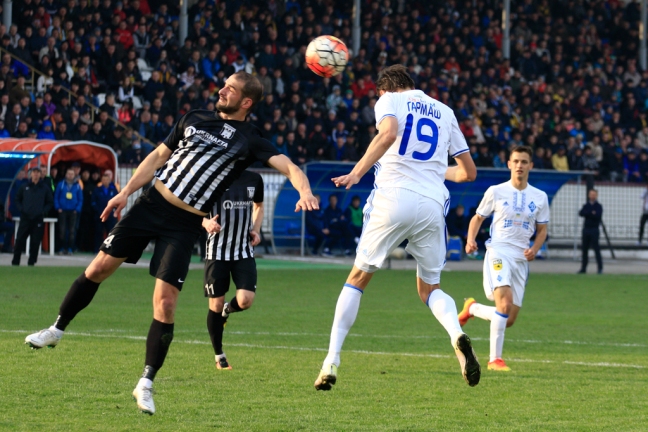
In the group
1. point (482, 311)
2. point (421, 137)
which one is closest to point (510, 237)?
point (482, 311)

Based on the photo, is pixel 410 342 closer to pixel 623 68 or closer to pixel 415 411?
pixel 415 411

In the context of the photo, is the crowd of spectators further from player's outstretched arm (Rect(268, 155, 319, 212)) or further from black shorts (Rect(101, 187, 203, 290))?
player's outstretched arm (Rect(268, 155, 319, 212))

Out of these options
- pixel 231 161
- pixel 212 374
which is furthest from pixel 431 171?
pixel 212 374

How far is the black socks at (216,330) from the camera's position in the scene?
8305mm

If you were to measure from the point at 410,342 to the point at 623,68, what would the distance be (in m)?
28.0

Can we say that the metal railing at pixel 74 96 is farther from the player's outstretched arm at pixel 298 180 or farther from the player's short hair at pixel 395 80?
the player's outstretched arm at pixel 298 180

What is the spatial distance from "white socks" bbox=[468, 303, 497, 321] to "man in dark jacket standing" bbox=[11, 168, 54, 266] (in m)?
11.7

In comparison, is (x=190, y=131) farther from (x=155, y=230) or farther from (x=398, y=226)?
(x=398, y=226)

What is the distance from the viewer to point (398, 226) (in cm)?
695

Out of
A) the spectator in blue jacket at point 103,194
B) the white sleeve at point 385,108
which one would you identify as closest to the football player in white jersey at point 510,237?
the white sleeve at point 385,108

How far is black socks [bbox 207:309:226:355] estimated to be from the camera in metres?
8.30

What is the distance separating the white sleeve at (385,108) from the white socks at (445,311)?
1285 mm

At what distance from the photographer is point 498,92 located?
31250 mm

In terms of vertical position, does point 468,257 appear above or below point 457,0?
below
